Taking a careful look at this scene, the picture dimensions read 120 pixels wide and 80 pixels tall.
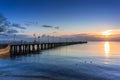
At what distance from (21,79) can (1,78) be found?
283 cm

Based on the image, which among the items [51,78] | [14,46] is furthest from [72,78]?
[14,46]

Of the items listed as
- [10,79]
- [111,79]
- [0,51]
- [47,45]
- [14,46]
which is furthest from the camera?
[47,45]

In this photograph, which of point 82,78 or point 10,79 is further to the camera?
point 82,78

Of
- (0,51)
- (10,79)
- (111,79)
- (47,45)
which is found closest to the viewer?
(10,79)

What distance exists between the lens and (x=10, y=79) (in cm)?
2827

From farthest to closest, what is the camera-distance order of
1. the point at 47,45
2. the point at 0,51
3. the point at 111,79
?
the point at 47,45, the point at 0,51, the point at 111,79

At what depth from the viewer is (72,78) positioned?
98.6 ft

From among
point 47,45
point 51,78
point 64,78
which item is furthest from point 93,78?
point 47,45

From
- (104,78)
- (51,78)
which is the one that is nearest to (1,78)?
(51,78)

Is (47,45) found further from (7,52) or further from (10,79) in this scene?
(10,79)

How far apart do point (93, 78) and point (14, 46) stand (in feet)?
160

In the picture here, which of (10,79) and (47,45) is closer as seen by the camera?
(10,79)

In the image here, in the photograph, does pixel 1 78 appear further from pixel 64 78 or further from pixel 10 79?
pixel 64 78

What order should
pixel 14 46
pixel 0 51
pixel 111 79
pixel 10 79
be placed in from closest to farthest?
pixel 10 79 < pixel 111 79 < pixel 0 51 < pixel 14 46
